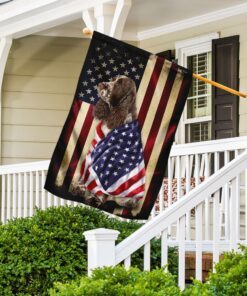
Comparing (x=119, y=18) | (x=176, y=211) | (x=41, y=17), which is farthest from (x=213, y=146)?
(x=41, y=17)

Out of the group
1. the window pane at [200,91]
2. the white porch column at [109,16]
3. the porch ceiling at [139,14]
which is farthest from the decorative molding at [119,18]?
the window pane at [200,91]

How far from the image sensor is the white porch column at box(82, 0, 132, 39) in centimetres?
1242

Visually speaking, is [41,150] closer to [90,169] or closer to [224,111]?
[224,111]

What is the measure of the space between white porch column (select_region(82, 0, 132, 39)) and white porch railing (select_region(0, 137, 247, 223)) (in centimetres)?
174

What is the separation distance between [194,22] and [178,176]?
4415 millimetres

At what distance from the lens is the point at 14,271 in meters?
9.11

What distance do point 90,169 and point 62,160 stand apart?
267mm

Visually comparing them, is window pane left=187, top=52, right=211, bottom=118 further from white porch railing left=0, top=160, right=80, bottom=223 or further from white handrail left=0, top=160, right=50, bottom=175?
white handrail left=0, top=160, right=50, bottom=175

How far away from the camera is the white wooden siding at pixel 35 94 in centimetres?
1546

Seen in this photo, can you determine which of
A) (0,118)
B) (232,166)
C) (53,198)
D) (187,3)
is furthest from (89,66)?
(0,118)

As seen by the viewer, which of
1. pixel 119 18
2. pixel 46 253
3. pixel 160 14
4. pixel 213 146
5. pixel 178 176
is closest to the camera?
pixel 46 253

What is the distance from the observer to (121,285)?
20.2 feet

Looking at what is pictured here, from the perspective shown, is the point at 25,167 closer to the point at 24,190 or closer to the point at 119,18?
the point at 24,190

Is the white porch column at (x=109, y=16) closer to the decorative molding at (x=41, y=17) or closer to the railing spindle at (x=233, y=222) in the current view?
the decorative molding at (x=41, y=17)
